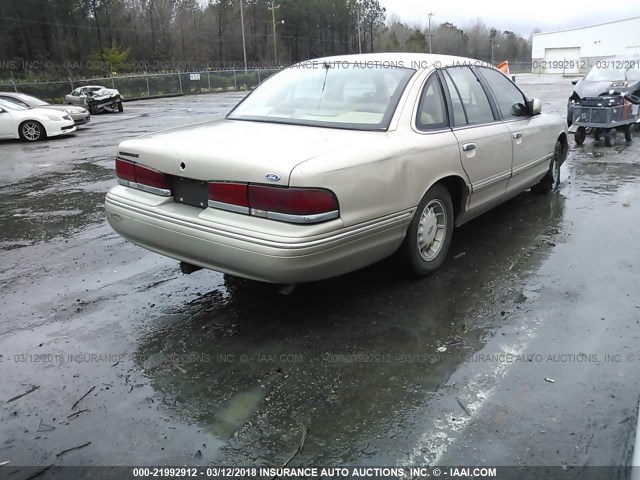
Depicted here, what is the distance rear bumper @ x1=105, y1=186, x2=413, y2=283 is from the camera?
309 cm

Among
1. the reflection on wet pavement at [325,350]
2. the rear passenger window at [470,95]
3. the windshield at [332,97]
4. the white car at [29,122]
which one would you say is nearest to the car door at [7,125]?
the white car at [29,122]

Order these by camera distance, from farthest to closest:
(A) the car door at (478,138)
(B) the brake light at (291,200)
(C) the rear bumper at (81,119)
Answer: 1. (C) the rear bumper at (81,119)
2. (A) the car door at (478,138)
3. (B) the brake light at (291,200)

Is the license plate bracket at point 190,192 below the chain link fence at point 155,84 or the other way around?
below

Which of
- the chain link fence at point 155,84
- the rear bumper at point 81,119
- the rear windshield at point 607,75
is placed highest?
the chain link fence at point 155,84

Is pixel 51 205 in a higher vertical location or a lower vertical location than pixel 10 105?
lower

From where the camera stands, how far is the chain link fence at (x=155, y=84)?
117ft

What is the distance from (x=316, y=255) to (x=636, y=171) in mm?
6762

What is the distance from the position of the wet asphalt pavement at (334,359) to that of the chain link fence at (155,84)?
3058 cm

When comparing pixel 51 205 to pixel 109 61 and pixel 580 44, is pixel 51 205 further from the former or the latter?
pixel 580 44

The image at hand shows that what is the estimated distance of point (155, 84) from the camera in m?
42.1

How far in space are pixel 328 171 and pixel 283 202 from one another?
0.32 meters

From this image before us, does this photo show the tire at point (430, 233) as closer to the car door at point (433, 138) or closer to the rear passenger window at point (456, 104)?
the car door at point (433, 138)

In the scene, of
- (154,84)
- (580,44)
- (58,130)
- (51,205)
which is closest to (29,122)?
(58,130)

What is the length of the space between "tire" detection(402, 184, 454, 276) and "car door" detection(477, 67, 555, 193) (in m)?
1.20
